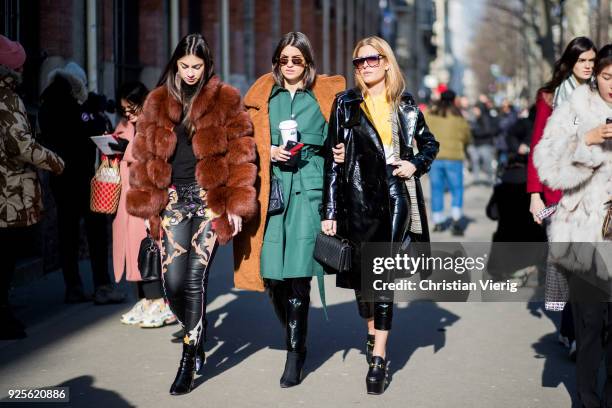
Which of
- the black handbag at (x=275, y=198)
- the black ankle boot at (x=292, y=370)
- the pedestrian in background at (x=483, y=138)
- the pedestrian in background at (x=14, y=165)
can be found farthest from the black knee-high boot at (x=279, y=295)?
the pedestrian in background at (x=483, y=138)

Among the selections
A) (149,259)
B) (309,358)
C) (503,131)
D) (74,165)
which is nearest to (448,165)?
(74,165)

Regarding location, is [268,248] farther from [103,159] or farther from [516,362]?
[103,159]

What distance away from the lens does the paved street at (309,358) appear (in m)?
5.82

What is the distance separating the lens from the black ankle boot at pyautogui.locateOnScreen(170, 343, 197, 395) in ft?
19.1

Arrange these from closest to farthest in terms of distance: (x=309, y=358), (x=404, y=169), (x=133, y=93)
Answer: (x=404, y=169) → (x=309, y=358) → (x=133, y=93)

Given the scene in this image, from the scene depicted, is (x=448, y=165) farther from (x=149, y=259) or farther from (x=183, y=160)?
(x=183, y=160)

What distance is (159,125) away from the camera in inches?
235

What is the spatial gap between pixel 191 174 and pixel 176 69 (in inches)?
24.1

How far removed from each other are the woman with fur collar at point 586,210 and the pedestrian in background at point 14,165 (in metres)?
3.75

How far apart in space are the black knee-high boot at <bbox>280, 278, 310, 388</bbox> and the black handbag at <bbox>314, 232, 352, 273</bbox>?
30 centimetres

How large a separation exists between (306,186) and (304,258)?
421 mm

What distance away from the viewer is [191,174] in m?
6.01

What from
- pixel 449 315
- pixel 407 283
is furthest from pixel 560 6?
pixel 449 315

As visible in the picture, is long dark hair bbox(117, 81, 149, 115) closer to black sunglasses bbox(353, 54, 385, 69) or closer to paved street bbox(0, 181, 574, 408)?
paved street bbox(0, 181, 574, 408)
